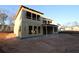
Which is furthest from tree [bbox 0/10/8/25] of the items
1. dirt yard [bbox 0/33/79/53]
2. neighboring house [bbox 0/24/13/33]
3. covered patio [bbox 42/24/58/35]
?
covered patio [bbox 42/24/58/35]

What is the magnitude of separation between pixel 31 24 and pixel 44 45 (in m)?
0.95

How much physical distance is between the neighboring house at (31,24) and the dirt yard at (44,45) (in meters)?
0.27

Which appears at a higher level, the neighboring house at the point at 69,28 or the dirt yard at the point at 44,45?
the neighboring house at the point at 69,28

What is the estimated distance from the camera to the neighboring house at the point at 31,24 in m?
7.31

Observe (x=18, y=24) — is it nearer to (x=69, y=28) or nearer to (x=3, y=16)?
(x=3, y=16)

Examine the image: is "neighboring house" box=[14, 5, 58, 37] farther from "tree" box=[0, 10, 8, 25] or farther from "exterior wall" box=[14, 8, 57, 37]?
"tree" box=[0, 10, 8, 25]

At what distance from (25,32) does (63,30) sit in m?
1.46

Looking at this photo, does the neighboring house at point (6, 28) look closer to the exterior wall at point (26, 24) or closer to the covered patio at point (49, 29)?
the exterior wall at point (26, 24)

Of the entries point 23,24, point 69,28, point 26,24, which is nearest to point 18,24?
point 23,24

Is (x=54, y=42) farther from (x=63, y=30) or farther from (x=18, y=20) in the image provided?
(x=18, y=20)

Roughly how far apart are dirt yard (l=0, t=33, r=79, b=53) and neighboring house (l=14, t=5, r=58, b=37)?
0.27 metres

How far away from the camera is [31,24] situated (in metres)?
7.42

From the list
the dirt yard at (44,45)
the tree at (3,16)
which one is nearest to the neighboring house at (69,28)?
the dirt yard at (44,45)

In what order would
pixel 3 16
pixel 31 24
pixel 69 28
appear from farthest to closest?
pixel 69 28, pixel 31 24, pixel 3 16
